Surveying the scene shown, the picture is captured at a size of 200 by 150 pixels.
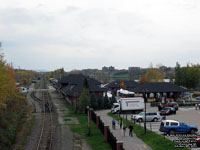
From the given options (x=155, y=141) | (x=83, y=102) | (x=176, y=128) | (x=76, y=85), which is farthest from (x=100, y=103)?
(x=155, y=141)

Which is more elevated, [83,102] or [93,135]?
[83,102]

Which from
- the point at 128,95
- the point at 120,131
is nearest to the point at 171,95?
the point at 128,95

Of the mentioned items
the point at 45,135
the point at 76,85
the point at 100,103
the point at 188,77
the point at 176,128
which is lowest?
the point at 45,135

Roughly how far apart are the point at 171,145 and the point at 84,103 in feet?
92.8

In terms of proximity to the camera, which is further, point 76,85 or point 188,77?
point 188,77

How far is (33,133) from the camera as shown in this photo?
1328 inches

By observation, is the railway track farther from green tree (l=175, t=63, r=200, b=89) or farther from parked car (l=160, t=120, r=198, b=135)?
green tree (l=175, t=63, r=200, b=89)

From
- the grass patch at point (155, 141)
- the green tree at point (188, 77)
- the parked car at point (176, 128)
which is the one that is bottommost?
the grass patch at point (155, 141)

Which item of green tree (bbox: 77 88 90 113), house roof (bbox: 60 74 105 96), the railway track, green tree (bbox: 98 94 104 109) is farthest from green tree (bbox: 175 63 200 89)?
the railway track

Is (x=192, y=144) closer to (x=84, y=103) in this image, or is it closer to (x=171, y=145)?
(x=171, y=145)

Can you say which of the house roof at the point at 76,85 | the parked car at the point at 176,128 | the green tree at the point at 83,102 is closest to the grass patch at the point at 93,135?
the green tree at the point at 83,102

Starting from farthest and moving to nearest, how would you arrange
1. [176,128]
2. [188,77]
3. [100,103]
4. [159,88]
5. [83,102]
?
[188,77] → [159,88] → [100,103] → [83,102] → [176,128]

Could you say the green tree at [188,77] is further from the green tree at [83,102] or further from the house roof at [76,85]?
the green tree at [83,102]

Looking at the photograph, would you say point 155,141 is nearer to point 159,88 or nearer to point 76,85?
point 159,88
